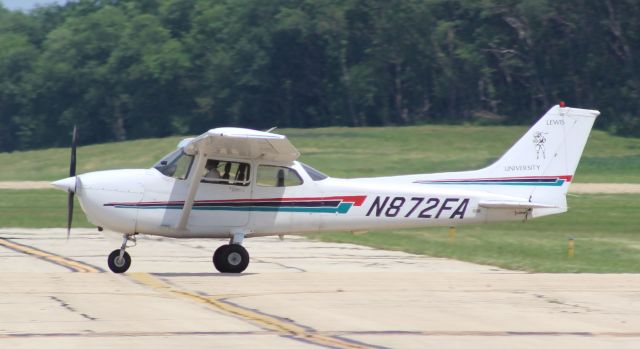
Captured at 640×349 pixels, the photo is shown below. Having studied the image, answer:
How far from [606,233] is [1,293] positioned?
17.4 meters

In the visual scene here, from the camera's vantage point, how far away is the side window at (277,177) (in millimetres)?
16719

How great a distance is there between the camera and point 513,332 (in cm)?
1097

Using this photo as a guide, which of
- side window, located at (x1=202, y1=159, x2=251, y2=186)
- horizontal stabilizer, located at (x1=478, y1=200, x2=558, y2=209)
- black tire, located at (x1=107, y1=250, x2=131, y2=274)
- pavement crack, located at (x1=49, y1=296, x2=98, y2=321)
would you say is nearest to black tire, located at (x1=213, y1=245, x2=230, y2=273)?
side window, located at (x1=202, y1=159, x2=251, y2=186)

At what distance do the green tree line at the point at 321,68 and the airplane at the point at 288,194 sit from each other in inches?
1689

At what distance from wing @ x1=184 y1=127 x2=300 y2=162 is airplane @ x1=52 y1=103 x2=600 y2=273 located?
0.11 ft

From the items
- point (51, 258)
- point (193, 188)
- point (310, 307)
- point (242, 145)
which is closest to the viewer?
point (310, 307)

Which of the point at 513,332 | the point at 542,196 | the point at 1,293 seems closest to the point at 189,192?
the point at 1,293

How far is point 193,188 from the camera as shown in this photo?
1631 cm

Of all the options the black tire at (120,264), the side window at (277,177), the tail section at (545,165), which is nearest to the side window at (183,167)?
the side window at (277,177)

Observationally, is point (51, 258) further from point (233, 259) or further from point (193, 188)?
point (193, 188)

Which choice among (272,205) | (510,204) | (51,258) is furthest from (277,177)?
(51,258)

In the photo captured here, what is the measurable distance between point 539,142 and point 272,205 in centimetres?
411

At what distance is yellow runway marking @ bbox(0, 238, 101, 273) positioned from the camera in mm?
17509

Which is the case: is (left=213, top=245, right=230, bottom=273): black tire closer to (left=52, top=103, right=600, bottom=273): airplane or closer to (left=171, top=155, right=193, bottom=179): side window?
(left=52, top=103, right=600, bottom=273): airplane
